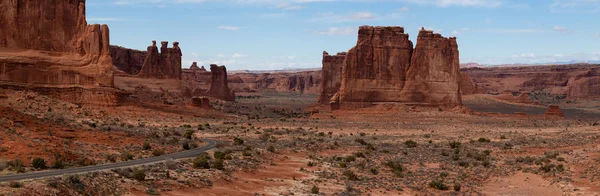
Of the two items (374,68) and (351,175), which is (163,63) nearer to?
(374,68)

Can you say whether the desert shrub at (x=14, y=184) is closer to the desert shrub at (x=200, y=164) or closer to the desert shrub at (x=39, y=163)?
the desert shrub at (x=39, y=163)

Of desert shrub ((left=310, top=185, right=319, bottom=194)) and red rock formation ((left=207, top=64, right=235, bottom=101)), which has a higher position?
red rock formation ((left=207, top=64, right=235, bottom=101))

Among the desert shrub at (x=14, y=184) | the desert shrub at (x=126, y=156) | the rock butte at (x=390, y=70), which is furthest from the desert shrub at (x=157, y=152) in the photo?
the rock butte at (x=390, y=70)

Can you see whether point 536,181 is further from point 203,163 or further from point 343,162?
point 203,163

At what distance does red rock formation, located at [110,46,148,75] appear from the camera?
106 meters

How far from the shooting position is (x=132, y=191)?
869 inches

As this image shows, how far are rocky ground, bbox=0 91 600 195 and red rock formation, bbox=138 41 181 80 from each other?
1383 inches

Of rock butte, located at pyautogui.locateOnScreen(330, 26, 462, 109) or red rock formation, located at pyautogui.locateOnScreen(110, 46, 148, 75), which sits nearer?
rock butte, located at pyautogui.locateOnScreen(330, 26, 462, 109)

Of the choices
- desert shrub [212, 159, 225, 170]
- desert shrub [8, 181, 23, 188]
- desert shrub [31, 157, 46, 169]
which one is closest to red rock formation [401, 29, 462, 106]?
desert shrub [212, 159, 225, 170]

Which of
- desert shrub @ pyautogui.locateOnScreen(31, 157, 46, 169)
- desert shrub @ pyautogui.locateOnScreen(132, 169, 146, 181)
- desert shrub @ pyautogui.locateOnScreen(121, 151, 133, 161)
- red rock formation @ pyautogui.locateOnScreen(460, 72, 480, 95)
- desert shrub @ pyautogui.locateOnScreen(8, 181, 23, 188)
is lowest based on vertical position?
desert shrub @ pyautogui.locateOnScreen(121, 151, 133, 161)

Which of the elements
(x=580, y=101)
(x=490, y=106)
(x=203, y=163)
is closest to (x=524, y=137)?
(x=203, y=163)

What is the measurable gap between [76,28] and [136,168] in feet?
123

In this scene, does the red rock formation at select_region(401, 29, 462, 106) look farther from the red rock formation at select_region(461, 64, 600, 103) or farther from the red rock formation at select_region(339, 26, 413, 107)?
the red rock formation at select_region(461, 64, 600, 103)

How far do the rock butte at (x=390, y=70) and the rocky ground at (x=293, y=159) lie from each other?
54.5ft
